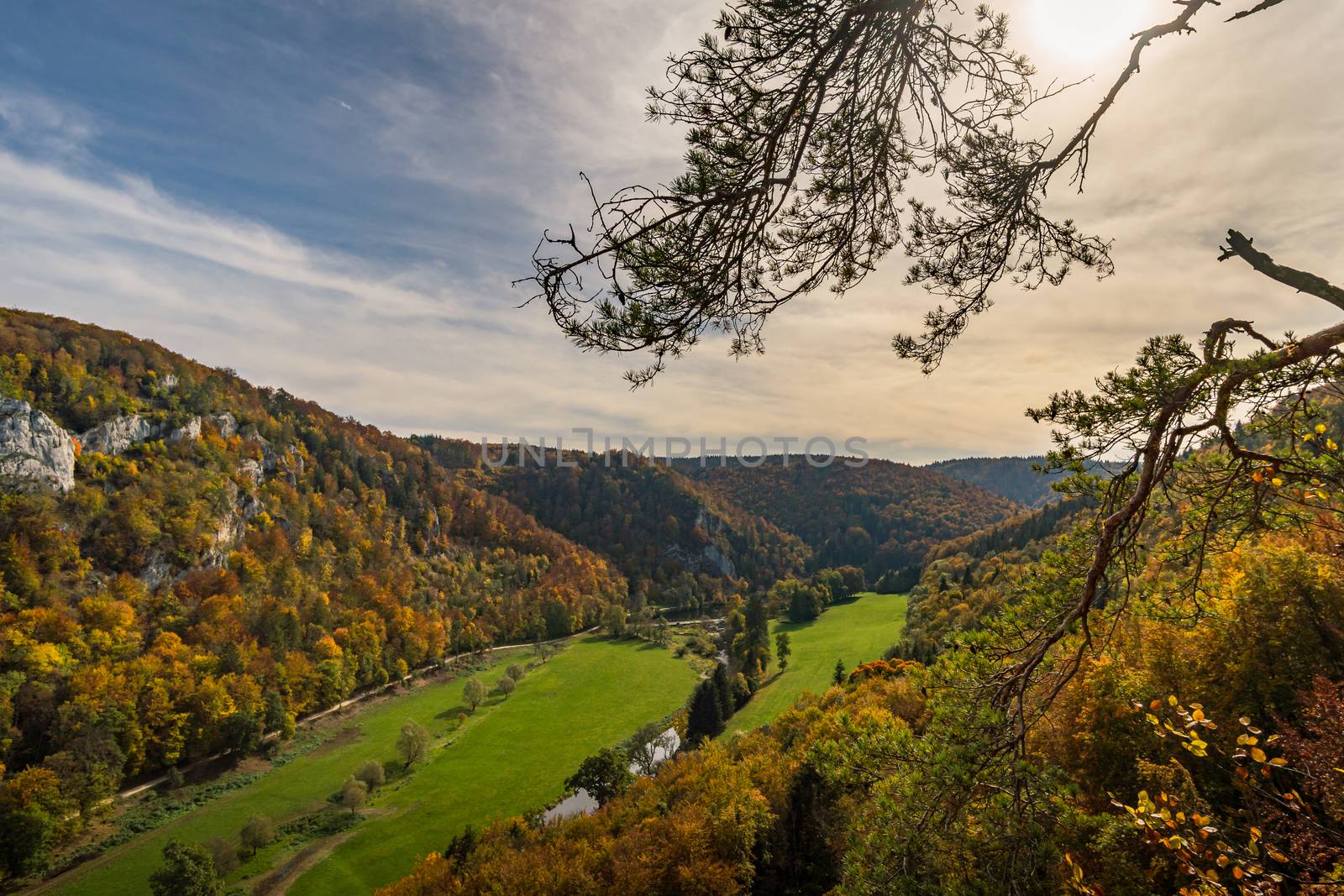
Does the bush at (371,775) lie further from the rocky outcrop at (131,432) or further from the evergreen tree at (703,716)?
the rocky outcrop at (131,432)

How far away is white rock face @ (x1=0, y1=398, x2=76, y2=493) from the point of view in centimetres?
5281

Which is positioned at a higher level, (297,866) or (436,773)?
(297,866)

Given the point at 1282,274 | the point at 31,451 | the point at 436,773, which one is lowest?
the point at 436,773

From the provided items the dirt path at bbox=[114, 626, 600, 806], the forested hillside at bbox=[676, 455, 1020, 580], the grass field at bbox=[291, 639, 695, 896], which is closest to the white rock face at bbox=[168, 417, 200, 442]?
the dirt path at bbox=[114, 626, 600, 806]

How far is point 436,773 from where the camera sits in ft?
139

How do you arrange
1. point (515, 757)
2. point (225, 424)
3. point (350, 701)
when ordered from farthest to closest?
1. point (225, 424)
2. point (350, 701)
3. point (515, 757)

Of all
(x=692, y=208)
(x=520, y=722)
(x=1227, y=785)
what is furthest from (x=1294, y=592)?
(x=520, y=722)

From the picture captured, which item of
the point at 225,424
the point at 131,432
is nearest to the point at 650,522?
the point at 225,424

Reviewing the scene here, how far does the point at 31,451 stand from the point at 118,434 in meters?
13.2

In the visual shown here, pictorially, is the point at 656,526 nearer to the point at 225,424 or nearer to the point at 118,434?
the point at 225,424

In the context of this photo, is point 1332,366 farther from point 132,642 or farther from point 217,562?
point 217,562

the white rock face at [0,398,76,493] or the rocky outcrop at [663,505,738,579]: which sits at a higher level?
the white rock face at [0,398,76,493]

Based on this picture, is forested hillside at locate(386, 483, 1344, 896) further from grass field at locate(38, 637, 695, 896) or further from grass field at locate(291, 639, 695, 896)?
grass field at locate(38, 637, 695, 896)

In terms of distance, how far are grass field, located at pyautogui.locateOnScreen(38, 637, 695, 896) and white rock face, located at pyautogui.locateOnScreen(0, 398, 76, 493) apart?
40.0m
